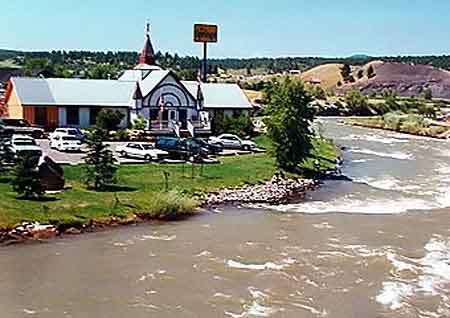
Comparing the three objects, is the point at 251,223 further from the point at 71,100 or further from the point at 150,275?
the point at 71,100

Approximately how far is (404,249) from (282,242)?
178 inches

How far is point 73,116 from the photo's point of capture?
2126 inches

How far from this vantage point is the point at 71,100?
54031mm

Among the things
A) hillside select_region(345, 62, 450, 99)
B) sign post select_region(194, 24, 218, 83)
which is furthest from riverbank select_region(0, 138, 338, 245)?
hillside select_region(345, 62, 450, 99)

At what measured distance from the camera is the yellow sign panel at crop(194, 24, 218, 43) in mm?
73125

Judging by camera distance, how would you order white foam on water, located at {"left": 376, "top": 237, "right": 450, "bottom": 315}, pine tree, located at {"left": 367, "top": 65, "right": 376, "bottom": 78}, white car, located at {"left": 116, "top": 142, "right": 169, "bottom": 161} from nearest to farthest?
white foam on water, located at {"left": 376, "top": 237, "right": 450, "bottom": 315} → white car, located at {"left": 116, "top": 142, "right": 169, "bottom": 161} → pine tree, located at {"left": 367, "top": 65, "right": 376, "bottom": 78}

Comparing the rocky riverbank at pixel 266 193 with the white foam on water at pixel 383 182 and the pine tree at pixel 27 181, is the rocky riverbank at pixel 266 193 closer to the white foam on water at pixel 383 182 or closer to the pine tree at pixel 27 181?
the white foam on water at pixel 383 182

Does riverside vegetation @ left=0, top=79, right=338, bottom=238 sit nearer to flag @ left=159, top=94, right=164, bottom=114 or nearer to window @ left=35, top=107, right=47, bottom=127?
flag @ left=159, top=94, right=164, bottom=114

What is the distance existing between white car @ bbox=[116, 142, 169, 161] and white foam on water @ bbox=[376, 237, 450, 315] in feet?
60.7

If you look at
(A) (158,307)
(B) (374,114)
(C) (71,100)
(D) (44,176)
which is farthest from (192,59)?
(A) (158,307)

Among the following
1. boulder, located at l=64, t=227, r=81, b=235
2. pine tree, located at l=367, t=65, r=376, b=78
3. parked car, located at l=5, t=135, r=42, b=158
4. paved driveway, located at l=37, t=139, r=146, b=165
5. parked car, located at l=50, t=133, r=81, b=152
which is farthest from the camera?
pine tree, located at l=367, t=65, r=376, b=78

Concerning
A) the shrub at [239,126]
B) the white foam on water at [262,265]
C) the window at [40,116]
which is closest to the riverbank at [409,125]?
the shrub at [239,126]

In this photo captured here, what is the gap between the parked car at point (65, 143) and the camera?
137 feet

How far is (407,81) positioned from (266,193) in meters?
153
